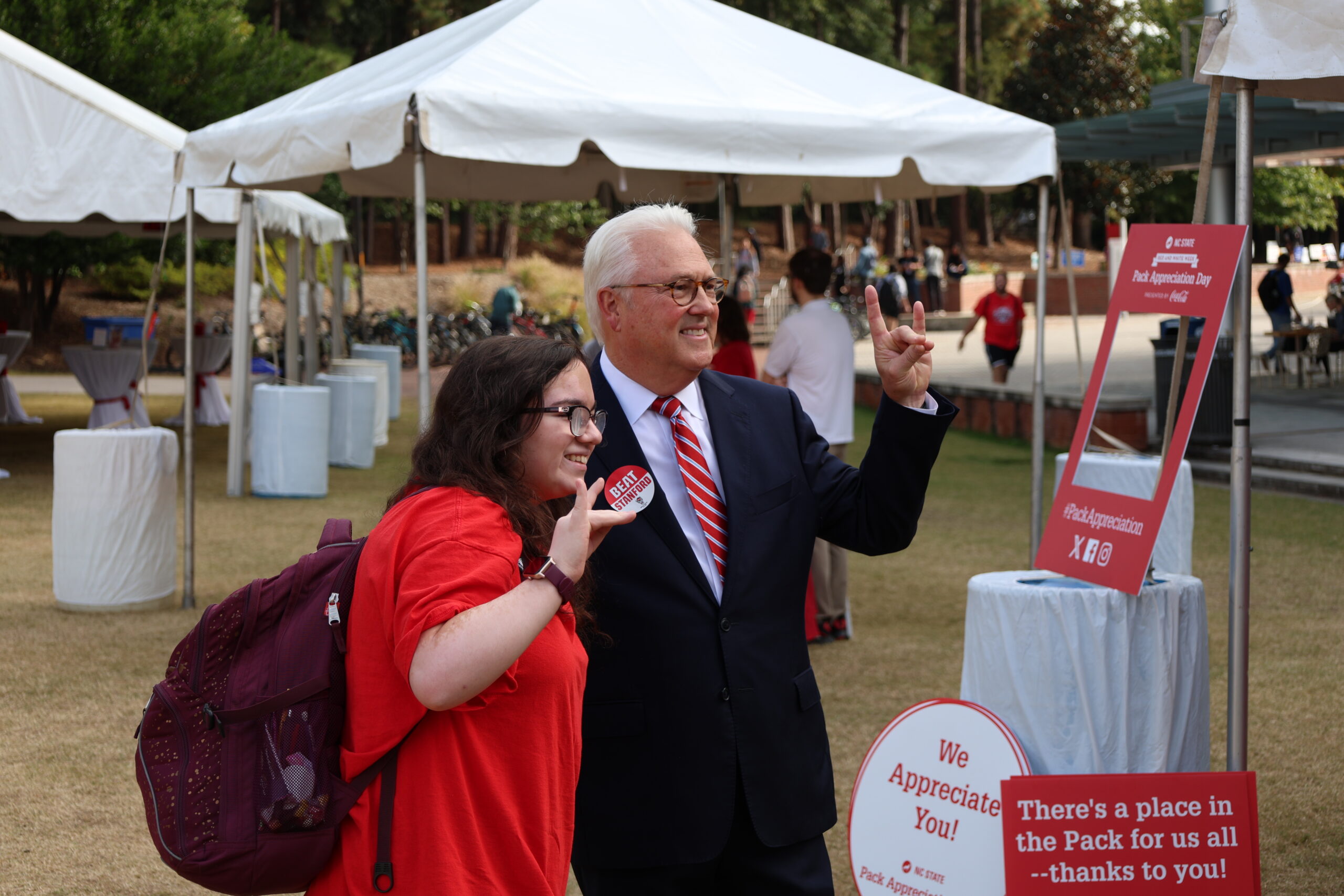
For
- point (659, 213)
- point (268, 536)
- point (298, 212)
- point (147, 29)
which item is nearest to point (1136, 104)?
point (147, 29)

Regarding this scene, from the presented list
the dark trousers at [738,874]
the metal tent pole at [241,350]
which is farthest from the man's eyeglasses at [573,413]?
the metal tent pole at [241,350]

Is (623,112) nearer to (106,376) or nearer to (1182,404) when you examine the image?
(1182,404)

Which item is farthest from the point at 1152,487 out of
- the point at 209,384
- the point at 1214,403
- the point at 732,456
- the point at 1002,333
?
the point at 209,384

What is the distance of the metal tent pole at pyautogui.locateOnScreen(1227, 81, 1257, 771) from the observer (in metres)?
3.30

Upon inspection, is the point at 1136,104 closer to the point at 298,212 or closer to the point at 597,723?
the point at 298,212

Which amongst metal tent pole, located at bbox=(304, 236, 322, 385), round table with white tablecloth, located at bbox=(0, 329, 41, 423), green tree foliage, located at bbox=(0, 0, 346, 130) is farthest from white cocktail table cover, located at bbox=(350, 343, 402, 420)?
round table with white tablecloth, located at bbox=(0, 329, 41, 423)

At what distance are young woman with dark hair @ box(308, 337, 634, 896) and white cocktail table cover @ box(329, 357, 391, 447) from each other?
12729 millimetres

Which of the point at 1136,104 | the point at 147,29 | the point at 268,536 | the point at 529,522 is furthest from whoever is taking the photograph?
the point at 1136,104

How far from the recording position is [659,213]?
8.73ft

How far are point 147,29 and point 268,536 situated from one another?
13.1 m

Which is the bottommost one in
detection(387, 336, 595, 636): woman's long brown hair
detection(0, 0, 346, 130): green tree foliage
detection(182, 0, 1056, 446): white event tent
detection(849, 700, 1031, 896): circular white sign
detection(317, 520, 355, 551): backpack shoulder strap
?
detection(849, 700, 1031, 896): circular white sign

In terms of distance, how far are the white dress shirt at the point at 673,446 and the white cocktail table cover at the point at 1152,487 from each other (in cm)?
379

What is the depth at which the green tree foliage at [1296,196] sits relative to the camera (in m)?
39.0

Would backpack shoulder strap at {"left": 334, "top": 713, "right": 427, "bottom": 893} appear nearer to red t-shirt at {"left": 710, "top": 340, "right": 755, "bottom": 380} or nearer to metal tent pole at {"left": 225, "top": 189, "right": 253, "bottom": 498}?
red t-shirt at {"left": 710, "top": 340, "right": 755, "bottom": 380}
